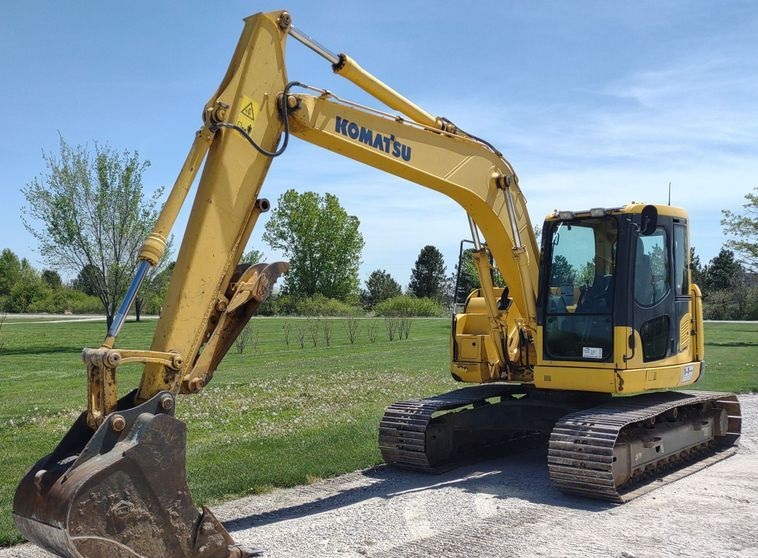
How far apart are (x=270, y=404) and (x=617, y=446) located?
22.9 feet

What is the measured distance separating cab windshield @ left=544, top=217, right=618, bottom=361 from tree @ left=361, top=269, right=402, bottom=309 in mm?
64069

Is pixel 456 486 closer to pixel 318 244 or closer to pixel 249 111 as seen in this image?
pixel 249 111

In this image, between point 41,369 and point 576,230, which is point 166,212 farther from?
point 41,369

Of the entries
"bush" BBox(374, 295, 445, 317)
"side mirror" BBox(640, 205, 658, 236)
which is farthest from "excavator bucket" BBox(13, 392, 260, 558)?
"bush" BBox(374, 295, 445, 317)

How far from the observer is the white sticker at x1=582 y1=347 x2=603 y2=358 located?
7.92 m

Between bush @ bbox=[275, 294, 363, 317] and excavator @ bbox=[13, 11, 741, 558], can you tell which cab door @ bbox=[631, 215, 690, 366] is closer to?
excavator @ bbox=[13, 11, 741, 558]

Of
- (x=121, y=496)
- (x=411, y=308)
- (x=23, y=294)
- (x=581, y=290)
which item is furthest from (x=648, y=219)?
(x=23, y=294)

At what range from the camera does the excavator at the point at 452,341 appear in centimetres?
473

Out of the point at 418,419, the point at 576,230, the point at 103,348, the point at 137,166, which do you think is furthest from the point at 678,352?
the point at 137,166

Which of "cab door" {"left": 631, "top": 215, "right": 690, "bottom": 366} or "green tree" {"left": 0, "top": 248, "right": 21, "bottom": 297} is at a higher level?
"green tree" {"left": 0, "top": 248, "right": 21, "bottom": 297}

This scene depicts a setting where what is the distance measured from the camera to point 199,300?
543 centimetres

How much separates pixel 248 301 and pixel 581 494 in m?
3.71

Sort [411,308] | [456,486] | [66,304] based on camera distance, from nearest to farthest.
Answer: [456,486], [411,308], [66,304]

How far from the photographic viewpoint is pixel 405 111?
24.8ft
